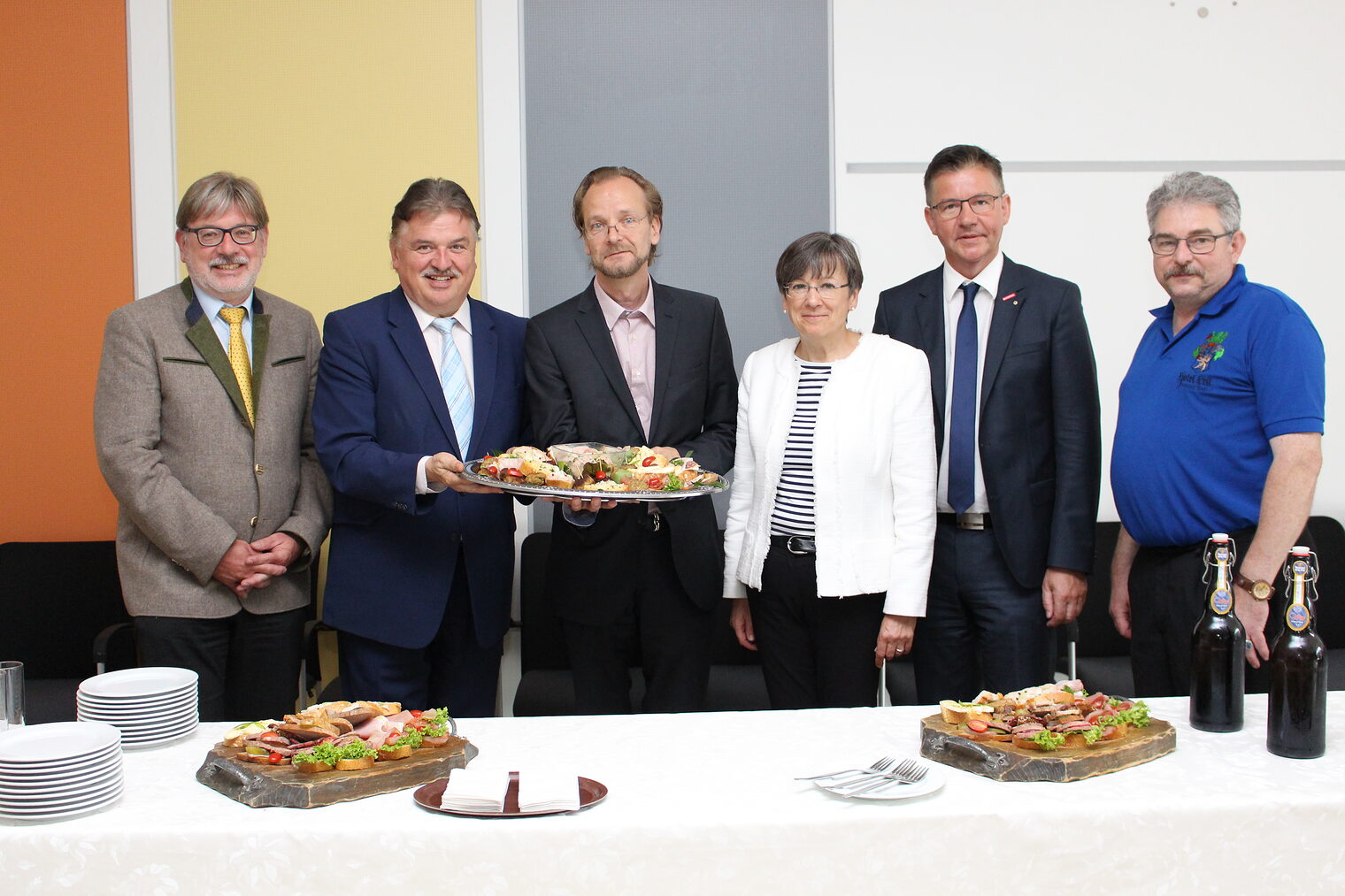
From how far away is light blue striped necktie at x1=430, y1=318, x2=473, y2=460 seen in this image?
2.87m

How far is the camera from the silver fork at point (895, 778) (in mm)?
1640

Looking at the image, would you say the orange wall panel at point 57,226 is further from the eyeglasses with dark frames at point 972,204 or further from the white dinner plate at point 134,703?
the eyeglasses with dark frames at point 972,204

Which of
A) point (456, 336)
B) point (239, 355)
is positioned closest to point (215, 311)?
point (239, 355)

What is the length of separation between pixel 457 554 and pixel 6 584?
6.77ft

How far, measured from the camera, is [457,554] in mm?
2842

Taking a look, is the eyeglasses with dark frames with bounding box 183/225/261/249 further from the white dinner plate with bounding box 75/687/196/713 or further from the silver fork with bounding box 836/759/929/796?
the silver fork with bounding box 836/759/929/796

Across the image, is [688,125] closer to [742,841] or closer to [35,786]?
[742,841]

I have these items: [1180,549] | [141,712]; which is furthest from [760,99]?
[141,712]

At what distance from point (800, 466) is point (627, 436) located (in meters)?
0.47

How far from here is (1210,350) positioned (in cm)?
263

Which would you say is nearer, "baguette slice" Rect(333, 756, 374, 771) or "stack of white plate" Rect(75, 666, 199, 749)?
"baguette slice" Rect(333, 756, 374, 771)

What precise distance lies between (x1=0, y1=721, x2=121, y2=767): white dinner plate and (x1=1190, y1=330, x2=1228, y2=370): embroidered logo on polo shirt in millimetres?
2451

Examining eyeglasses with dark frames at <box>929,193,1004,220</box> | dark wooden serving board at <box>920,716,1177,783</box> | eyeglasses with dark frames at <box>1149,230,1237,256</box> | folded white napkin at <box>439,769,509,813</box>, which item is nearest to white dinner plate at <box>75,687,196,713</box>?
folded white napkin at <box>439,769,509,813</box>

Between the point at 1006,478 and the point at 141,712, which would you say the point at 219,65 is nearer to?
the point at 141,712
